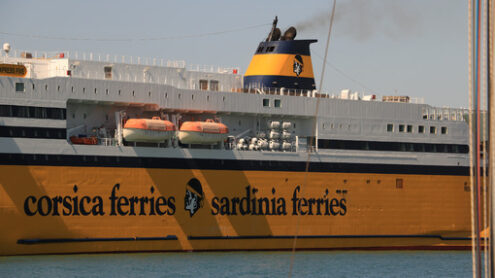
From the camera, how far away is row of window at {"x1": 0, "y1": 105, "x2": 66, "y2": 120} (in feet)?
96.1

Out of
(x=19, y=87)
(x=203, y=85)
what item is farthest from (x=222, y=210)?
(x=19, y=87)

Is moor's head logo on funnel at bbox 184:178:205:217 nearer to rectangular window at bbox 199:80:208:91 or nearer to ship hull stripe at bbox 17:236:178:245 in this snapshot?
ship hull stripe at bbox 17:236:178:245

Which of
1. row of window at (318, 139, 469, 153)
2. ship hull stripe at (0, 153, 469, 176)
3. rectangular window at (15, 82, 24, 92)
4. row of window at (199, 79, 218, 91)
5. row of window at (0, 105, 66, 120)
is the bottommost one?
ship hull stripe at (0, 153, 469, 176)

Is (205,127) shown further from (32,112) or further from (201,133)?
(32,112)

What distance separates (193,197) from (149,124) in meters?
3.26

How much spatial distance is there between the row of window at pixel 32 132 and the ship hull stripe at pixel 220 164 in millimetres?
714

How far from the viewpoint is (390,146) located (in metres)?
36.8

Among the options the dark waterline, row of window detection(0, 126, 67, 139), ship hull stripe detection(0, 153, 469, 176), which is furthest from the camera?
ship hull stripe detection(0, 153, 469, 176)

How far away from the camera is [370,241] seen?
116 ft

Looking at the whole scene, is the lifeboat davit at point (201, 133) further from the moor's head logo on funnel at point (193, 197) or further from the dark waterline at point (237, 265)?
the dark waterline at point (237, 265)

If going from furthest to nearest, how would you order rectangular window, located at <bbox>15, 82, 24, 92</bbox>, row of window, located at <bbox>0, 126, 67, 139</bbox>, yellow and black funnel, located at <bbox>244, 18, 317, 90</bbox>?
yellow and black funnel, located at <bbox>244, 18, 317, 90</bbox>
rectangular window, located at <bbox>15, 82, 24, 92</bbox>
row of window, located at <bbox>0, 126, 67, 139</bbox>

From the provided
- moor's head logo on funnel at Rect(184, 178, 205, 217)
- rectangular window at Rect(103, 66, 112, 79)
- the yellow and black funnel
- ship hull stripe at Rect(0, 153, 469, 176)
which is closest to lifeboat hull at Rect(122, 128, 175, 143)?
ship hull stripe at Rect(0, 153, 469, 176)

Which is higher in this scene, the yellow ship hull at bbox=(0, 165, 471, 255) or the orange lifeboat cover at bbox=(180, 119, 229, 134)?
the orange lifeboat cover at bbox=(180, 119, 229, 134)

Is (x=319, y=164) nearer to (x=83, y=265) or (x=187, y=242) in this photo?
(x=187, y=242)
